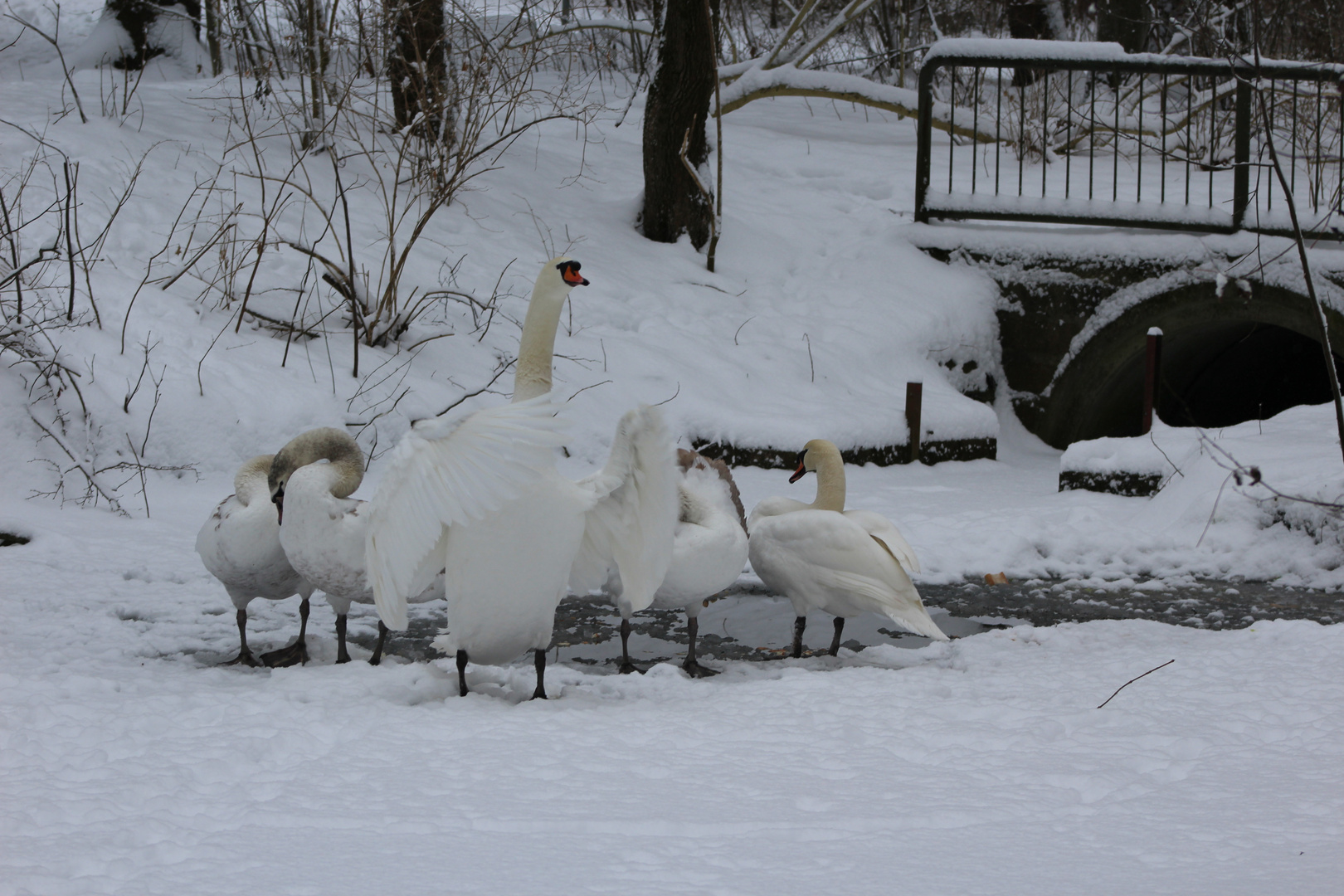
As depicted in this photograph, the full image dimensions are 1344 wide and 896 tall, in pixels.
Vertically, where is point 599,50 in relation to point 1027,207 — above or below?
above

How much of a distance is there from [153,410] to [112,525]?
3.32 feet

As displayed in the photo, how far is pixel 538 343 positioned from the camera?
3904mm

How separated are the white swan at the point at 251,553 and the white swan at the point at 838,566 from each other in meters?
1.80

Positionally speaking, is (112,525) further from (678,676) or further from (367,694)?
(678,676)

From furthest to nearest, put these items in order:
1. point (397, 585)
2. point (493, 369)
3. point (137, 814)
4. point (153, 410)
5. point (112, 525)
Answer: point (493, 369) < point (153, 410) < point (112, 525) < point (397, 585) < point (137, 814)

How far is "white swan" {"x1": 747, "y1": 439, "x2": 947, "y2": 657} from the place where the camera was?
14.3ft

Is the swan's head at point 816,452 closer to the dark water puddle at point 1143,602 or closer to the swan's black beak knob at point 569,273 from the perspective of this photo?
the dark water puddle at point 1143,602

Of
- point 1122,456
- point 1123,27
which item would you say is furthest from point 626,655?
point 1123,27

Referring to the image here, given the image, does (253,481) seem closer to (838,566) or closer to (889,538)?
(838,566)

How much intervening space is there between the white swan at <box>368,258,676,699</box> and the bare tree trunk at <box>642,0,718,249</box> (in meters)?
6.74

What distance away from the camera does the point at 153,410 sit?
21.6ft

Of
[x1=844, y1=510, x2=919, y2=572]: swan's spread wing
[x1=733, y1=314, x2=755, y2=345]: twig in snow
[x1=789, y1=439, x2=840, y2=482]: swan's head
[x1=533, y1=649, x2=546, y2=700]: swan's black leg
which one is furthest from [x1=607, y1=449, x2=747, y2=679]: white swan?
[x1=733, y1=314, x2=755, y2=345]: twig in snow

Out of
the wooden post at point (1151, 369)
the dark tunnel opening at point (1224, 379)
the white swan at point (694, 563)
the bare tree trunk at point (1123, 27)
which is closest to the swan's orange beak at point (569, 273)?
the white swan at point (694, 563)

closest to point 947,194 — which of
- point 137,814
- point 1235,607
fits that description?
point 1235,607
